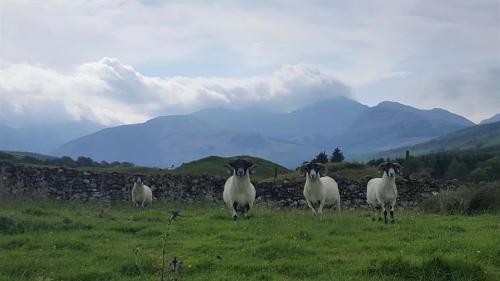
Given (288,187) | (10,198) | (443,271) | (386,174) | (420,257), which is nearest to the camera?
(443,271)

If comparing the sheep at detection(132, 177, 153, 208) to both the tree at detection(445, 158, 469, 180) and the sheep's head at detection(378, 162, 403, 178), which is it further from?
the tree at detection(445, 158, 469, 180)

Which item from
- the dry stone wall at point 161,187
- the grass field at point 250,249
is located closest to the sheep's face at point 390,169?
the grass field at point 250,249

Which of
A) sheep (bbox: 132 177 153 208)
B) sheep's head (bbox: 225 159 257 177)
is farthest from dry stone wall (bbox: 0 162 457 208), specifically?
sheep's head (bbox: 225 159 257 177)

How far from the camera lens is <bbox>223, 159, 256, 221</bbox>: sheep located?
21312mm

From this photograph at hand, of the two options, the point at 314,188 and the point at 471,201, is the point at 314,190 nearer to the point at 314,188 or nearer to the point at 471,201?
the point at 314,188

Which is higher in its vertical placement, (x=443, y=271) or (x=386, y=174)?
(x=386, y=174)

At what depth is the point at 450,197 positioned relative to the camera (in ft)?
90.3

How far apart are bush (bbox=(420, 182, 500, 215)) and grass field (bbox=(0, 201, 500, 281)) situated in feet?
23.3

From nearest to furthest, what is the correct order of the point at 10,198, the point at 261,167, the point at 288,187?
the point at 10,198 < the point at 288,187 < the point at 261,167

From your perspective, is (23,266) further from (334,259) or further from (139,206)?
(139,206)

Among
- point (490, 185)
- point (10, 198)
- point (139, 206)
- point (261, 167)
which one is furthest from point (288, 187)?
point (261, 167)

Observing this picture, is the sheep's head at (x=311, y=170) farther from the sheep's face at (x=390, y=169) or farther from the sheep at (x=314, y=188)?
the sheep's face at (x=390, y=169)

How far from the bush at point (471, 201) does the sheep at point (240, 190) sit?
10.1 metres

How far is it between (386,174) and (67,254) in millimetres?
12594
